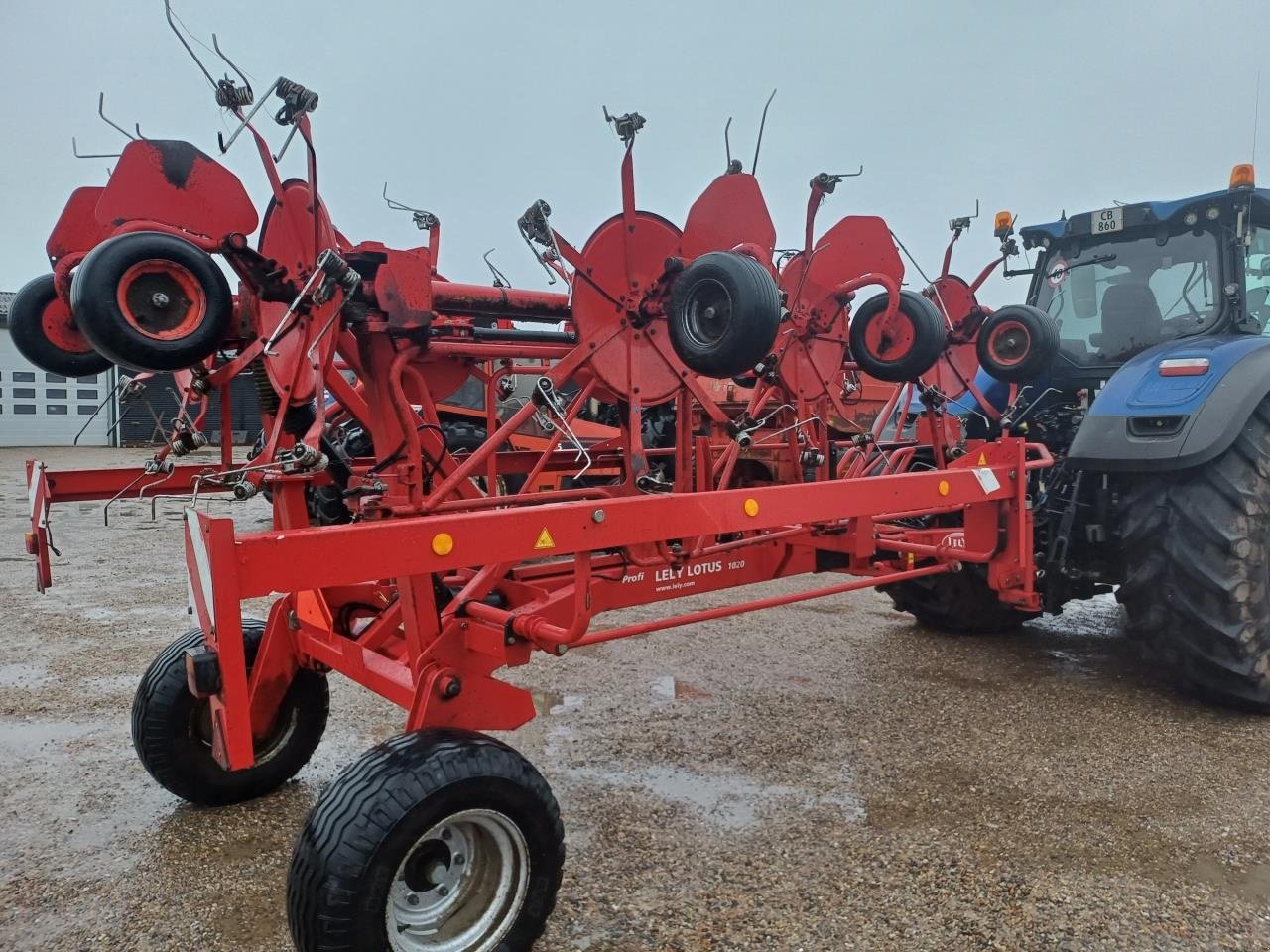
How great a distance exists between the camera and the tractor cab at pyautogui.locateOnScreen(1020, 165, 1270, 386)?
14.4ft

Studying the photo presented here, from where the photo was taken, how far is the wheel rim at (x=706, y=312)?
3100 millimetres

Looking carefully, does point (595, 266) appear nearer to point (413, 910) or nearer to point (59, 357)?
point (59, 357)

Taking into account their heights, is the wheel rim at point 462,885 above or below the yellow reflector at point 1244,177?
below

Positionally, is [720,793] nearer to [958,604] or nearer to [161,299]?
[161,299]

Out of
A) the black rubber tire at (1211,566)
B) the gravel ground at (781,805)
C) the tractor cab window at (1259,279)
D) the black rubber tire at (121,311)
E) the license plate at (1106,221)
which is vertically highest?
the license plate at (1106,221)

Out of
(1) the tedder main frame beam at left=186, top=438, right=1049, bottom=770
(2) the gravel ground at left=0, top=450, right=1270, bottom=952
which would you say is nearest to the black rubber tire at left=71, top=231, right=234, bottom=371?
(1) the tedder main frame beam at left=186, top=438, right=1049, bottom=770

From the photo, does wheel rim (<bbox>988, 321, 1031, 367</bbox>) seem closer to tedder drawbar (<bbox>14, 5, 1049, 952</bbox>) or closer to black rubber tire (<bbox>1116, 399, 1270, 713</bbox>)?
tedder drawbar (<bbox>14, 5, 1049, 952</bbox>)

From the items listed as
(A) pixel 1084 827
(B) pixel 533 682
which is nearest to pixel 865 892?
(A) pixel 1084 827

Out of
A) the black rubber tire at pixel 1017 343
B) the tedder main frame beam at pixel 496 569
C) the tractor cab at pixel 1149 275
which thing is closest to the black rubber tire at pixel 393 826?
the tedder main frame beam at pixel 496 569

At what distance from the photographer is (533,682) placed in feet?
14.5

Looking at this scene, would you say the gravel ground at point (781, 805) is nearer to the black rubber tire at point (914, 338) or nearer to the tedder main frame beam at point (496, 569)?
the tedder main frame beam at point (496, 569)

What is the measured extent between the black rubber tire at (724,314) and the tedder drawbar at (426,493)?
0.03ft

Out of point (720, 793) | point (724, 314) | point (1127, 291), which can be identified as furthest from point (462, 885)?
point (1127, 291)

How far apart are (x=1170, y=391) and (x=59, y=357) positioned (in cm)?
430
